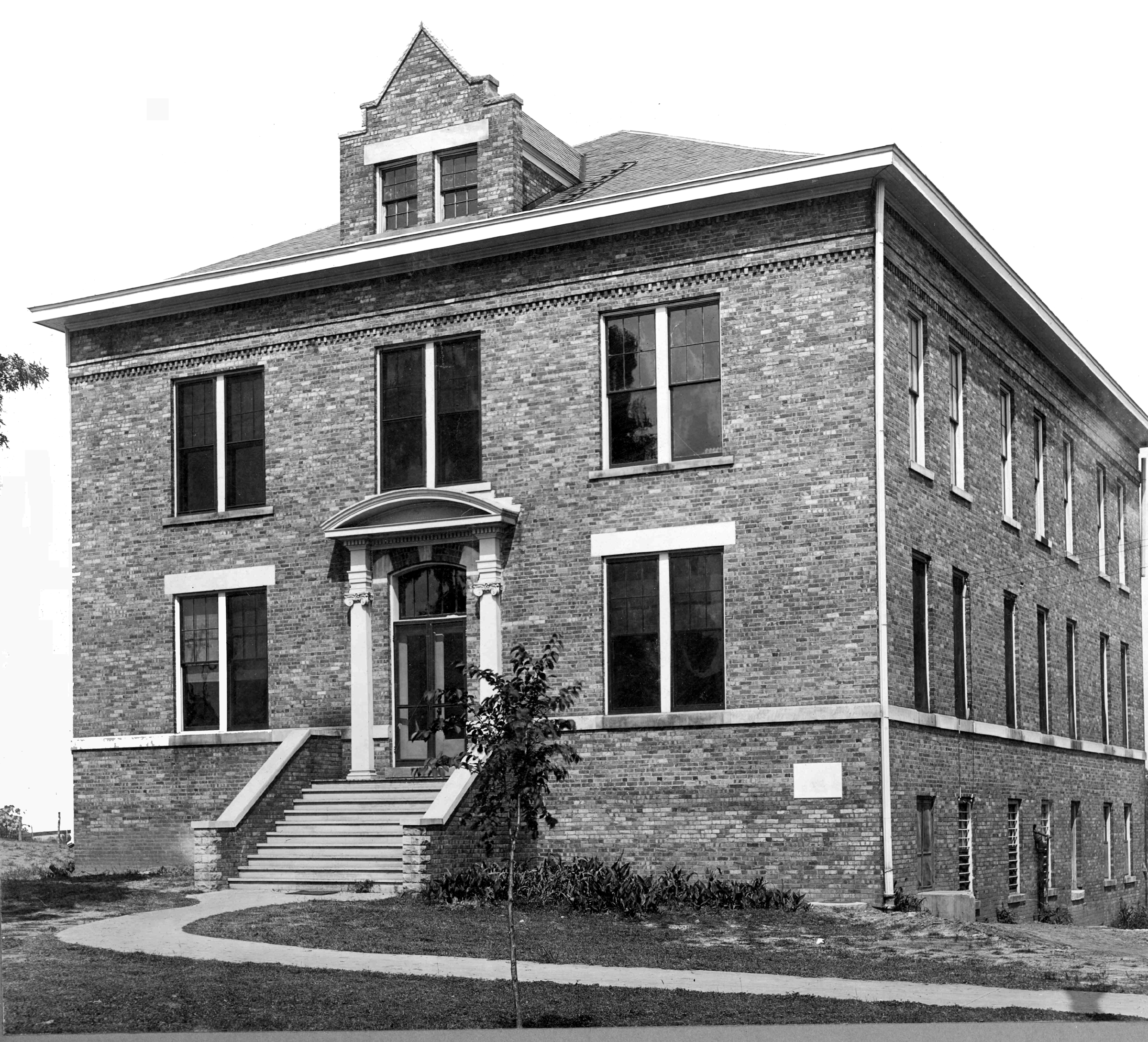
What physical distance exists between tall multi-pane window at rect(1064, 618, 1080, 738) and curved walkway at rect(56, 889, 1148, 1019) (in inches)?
671

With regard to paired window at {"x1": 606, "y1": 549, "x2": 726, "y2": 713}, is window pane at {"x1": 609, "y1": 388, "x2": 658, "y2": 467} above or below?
above

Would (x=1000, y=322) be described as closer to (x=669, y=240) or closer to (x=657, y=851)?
(x=669, y=240)

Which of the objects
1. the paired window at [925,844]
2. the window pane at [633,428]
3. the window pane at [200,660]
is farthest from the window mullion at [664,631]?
the window pane at [200,660]

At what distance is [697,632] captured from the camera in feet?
76.6

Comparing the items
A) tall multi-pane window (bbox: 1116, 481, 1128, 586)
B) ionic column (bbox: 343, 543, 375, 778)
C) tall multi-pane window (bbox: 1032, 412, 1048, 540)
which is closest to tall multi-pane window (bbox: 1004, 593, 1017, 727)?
tall multi-pane window (bbox: 1032, 412, 1048, 540)

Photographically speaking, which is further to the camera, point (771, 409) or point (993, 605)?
point (993, 605)

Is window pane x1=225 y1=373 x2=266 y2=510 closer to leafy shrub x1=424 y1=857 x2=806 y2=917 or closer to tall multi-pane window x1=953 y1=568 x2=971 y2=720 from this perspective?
leafy shrub x1=424 y1=857 x2=806 y2=917

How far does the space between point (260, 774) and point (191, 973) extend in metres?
9.06

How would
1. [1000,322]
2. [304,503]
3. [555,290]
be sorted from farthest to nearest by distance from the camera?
[1000,322]
[304,503]
[555,290]

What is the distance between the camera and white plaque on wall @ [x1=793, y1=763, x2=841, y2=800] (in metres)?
21.9

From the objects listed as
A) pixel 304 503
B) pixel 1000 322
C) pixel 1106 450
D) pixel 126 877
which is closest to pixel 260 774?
pixel 126 877

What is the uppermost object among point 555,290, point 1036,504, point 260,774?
point 555,290

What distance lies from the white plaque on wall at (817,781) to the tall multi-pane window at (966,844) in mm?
4034

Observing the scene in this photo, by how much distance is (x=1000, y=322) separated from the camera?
2816 centimetres
